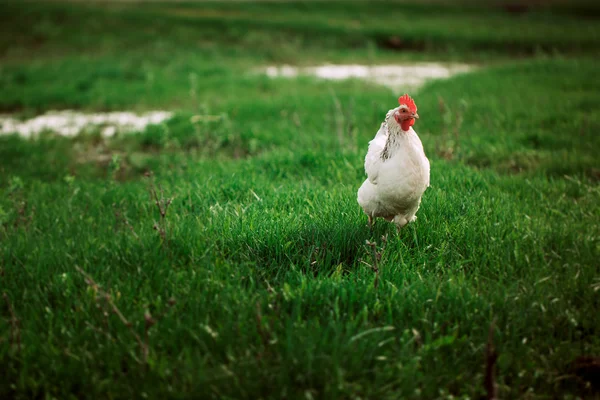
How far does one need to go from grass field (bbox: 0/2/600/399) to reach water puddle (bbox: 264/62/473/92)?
9.00 feet

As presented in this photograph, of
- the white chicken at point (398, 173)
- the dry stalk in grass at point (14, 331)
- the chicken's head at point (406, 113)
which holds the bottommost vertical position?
the dry stalk in grass at point (14, 331)

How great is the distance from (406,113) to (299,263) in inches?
46.4

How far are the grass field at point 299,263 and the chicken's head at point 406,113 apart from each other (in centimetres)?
75

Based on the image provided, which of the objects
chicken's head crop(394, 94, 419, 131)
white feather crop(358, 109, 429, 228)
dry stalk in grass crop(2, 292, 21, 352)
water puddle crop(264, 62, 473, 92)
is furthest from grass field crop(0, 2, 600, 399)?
water puddle crop(264, 62, 473, 92)

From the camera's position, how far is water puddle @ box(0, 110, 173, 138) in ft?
24.2

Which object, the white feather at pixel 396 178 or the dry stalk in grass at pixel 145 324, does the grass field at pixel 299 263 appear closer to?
the dry stalk in grass at pixel 145 324

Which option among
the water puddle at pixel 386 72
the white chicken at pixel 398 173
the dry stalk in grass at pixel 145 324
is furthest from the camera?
Result: the water puddle at pixel 386 72

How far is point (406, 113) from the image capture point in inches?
126

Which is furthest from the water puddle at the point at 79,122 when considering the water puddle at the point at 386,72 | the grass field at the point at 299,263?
the water puddle at the point at 386,72

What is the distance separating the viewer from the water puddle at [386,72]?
10383 mm

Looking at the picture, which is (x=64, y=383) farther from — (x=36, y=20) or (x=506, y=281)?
(x=36, y=20)

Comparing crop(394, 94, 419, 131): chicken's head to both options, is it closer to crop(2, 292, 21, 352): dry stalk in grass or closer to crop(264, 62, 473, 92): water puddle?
crop(2, 292, 21, 352): dry stalk in grass

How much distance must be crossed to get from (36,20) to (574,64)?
1529 cm

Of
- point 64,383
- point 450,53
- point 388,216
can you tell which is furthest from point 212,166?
point 450,53
